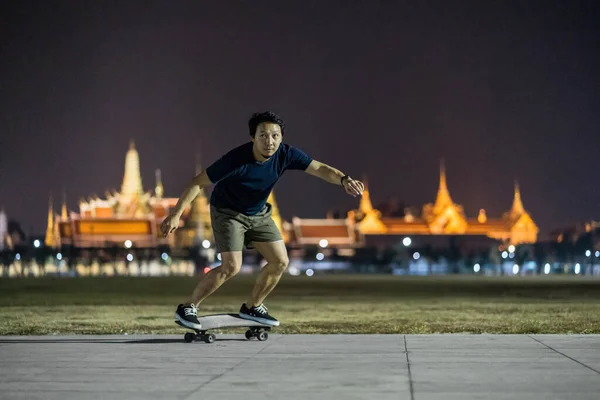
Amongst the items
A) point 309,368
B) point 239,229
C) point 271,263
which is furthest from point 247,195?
point 309,368

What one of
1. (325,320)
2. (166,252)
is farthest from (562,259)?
(325,320)

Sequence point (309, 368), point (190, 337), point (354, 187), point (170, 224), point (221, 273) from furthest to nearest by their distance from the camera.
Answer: point (221, 273)
point (190, 337)
point (354, 187)
point (170, 224)
point (309, 368)

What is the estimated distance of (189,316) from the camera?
29.9ft

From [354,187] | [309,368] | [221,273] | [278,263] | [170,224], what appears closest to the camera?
[309,368]

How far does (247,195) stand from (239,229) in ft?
0.90

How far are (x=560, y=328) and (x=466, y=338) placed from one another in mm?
2508

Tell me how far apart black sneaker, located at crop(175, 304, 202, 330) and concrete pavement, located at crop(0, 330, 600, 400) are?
0.18 m

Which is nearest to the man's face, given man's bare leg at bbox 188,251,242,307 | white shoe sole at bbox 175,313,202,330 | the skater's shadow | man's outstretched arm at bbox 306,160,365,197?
man's outstretched arm at bbox 306,160,365,197

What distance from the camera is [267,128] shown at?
30.0 ft

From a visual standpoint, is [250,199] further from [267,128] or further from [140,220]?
[140,220]

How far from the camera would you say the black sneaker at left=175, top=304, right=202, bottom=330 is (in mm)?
9062

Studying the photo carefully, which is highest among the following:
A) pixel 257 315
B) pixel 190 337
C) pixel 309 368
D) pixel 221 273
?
pixel 221 273

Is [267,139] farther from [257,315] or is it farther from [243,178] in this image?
[257,315]

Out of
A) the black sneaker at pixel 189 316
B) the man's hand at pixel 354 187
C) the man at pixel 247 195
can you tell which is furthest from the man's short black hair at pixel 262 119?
the black sneaker at pixel 189 316
